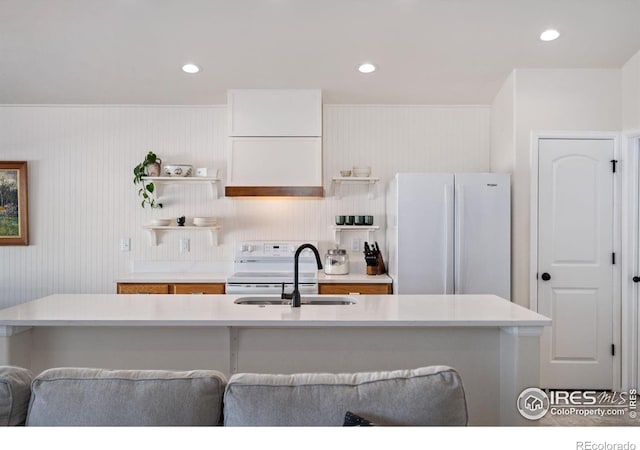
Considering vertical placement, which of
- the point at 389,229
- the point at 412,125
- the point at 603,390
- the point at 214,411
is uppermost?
the point at 412,125

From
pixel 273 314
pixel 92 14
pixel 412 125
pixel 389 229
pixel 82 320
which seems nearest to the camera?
pixel 82 320

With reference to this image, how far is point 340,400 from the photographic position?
3.47ft

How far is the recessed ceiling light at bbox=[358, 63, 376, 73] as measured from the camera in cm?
350

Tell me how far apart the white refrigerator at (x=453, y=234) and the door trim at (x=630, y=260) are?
0.91 metres

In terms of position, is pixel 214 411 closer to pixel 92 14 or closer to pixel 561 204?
pixel 92 14

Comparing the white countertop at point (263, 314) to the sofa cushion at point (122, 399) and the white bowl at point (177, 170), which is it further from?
the white bowl at point (177, 170)

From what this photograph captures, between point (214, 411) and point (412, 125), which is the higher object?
point (412, 125)

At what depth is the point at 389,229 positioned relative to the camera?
12.9ft

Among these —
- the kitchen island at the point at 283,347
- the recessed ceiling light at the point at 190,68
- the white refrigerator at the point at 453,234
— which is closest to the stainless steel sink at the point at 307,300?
the kitchen island at the point at 283,347

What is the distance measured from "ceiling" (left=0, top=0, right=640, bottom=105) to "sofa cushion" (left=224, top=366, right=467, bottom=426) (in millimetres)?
2553

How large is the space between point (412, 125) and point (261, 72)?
5.14ft

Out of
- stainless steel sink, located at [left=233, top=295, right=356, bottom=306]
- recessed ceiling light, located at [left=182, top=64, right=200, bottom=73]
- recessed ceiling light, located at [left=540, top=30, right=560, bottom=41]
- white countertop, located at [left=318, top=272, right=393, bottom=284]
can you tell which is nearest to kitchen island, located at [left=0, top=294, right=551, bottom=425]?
stainless steel sink, located at [left=233, top=295, right=356, bottom=306]

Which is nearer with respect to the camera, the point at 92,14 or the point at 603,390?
the point at 92,14

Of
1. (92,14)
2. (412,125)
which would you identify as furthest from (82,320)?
(412,125)
